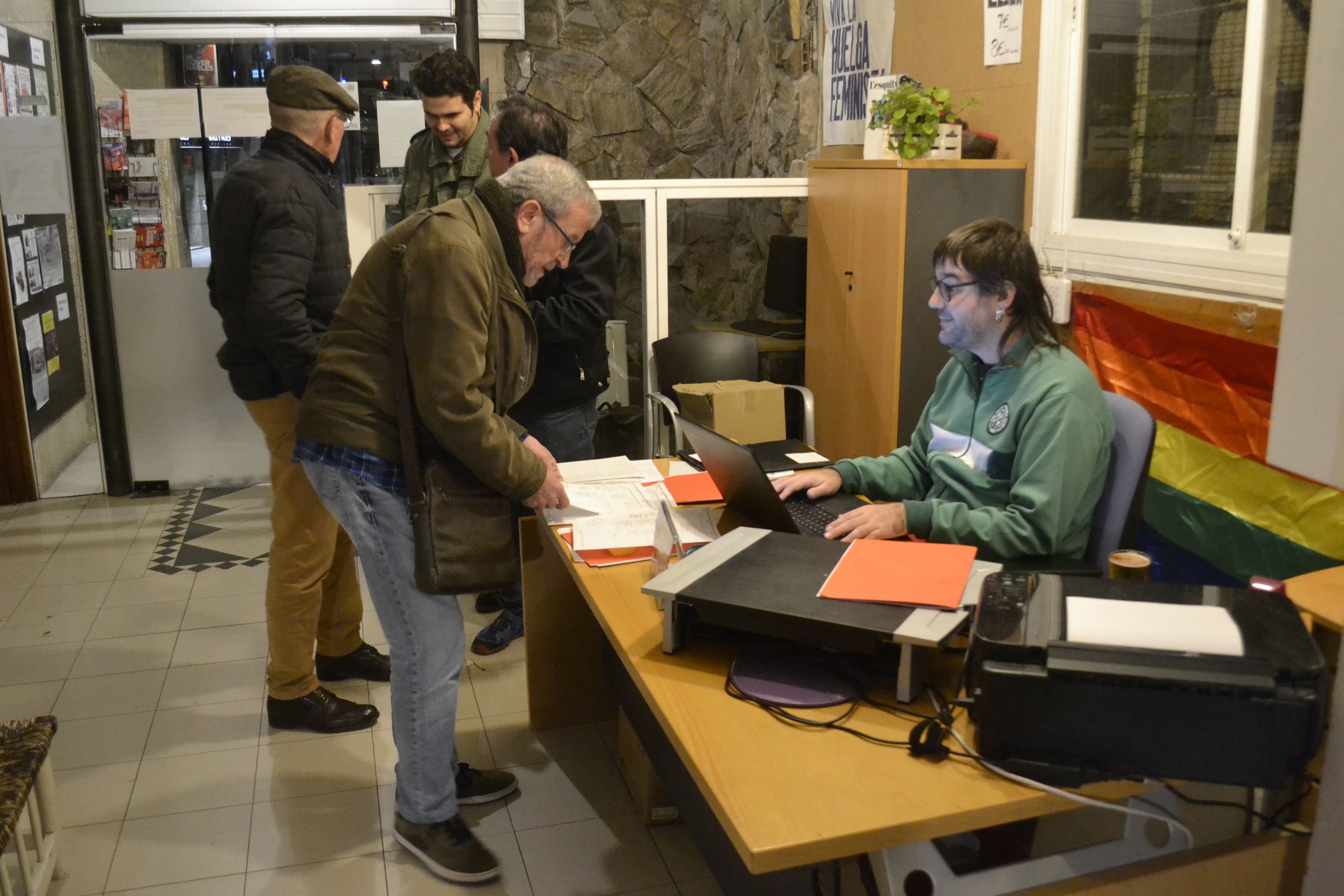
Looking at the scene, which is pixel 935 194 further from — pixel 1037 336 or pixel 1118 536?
pixel 1118 536

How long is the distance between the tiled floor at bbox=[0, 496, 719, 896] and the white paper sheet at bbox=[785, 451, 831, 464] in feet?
2.85

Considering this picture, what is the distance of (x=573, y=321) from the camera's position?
9.67 feet

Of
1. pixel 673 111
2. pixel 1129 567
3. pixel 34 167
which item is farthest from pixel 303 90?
pixel 673 111

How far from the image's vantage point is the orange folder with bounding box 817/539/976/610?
1.51m

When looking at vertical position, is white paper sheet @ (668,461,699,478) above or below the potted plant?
below

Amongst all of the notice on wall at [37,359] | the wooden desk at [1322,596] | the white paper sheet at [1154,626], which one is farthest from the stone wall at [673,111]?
the white paper sheet at [1154,626]

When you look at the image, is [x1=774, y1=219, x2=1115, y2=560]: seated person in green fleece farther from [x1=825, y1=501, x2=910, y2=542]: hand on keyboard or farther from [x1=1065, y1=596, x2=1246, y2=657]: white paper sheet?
[x1=1065, y1=596, x2=1246, y2=657]: white paper sheet

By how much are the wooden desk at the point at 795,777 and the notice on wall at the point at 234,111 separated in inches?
154

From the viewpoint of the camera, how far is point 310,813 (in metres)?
2.54

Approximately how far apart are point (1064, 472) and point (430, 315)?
1127 mm

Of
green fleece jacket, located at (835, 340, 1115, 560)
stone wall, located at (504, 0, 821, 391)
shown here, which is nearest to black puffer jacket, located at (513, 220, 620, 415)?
green fleece jacket, located at (835, 340, 1115, 560)

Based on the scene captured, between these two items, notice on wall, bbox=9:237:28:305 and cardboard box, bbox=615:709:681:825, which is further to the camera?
notice on wall, bbox=9:237:28:305

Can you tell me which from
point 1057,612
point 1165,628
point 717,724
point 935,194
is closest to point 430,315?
point 717,724

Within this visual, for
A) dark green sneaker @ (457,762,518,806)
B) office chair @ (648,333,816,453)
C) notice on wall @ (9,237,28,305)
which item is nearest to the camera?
dark green sneaker @ (457,762,518,806)
